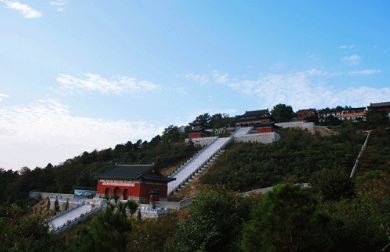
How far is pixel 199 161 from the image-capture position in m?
51.0

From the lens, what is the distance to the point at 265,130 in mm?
55250

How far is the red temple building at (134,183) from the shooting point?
39.8 m

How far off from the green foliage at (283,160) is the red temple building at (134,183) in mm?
4832

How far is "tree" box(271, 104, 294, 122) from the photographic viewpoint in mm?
71688

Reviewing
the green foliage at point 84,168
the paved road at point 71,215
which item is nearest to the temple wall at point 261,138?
the green foliage at point 84,168

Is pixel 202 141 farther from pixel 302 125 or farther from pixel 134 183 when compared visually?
pixel 134 183

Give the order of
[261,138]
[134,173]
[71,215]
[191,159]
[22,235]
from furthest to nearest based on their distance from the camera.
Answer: [261,138], [191,159], [134,173], [71,215], [22,235]

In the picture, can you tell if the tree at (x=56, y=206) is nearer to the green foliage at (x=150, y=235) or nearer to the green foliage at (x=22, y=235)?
the green foliage at (x=22, y=235)

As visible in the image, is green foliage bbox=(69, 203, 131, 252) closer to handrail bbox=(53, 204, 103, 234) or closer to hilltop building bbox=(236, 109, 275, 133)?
handrail bbox=(53, 204, 103, 234)

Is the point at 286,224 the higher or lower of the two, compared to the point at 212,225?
higher

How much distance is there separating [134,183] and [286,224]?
28.4 metres

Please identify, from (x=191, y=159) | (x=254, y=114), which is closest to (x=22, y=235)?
(x=191, y=159)

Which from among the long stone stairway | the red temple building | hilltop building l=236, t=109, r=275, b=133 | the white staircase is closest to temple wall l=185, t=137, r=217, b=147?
→ the long stone stairway

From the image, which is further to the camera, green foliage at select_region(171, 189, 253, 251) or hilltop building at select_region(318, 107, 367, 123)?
hilltop building at select_region(318, 107, 367, 123)
